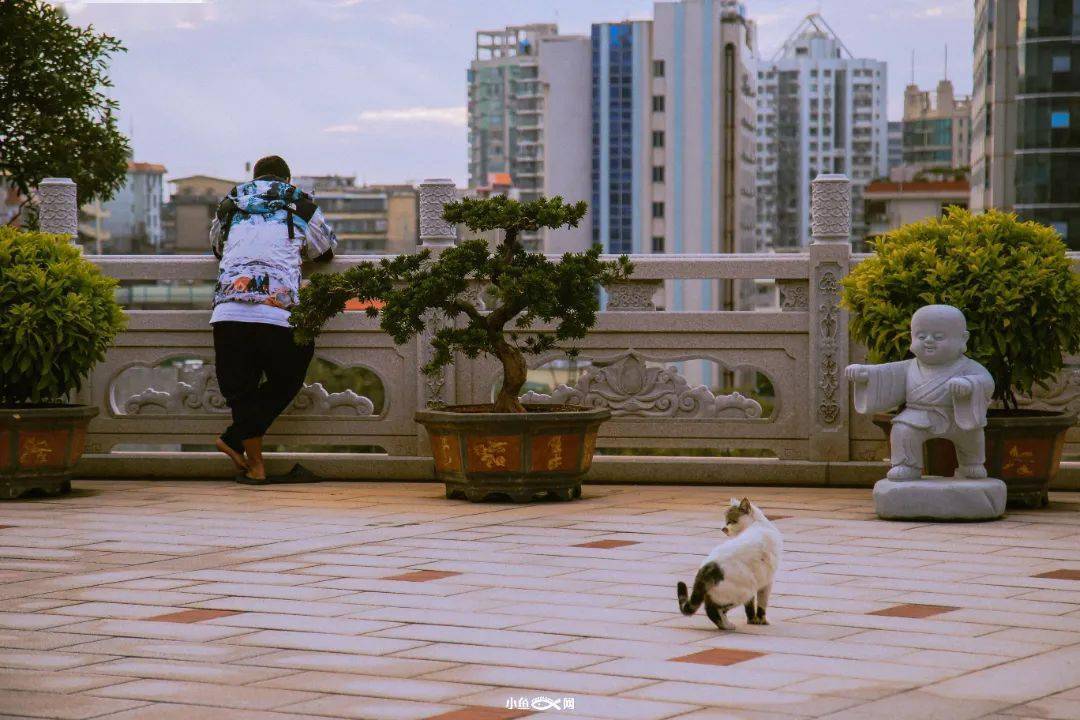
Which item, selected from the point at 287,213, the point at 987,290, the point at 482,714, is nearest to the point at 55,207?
the point at 287,213

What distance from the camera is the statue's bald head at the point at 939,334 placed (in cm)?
605

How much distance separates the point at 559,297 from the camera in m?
6.70

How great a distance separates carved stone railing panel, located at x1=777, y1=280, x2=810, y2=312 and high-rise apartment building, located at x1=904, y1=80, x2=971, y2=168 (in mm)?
114003

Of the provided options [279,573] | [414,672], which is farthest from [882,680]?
[279,573]

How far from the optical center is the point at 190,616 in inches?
168

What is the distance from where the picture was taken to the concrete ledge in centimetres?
735

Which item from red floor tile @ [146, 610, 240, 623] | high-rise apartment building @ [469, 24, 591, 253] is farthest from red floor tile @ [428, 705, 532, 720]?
high-rise apartment building @ [469, 24, 591, 253]

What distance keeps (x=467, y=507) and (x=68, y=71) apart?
6105 millimetres

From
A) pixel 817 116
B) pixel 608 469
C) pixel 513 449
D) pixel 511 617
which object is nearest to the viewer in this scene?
pixel 511 617

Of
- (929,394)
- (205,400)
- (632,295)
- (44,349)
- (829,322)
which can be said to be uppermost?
(632,295)

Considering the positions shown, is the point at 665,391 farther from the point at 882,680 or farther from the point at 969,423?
the point at 882,680

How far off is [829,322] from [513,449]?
1.73m

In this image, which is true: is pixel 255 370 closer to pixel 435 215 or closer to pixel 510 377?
pixel 435 215

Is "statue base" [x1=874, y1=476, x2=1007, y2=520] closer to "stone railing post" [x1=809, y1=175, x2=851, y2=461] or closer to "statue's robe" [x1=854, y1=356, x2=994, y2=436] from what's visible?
"statue's robe" [x1=854, y1=356, x2=994, y2=436]
